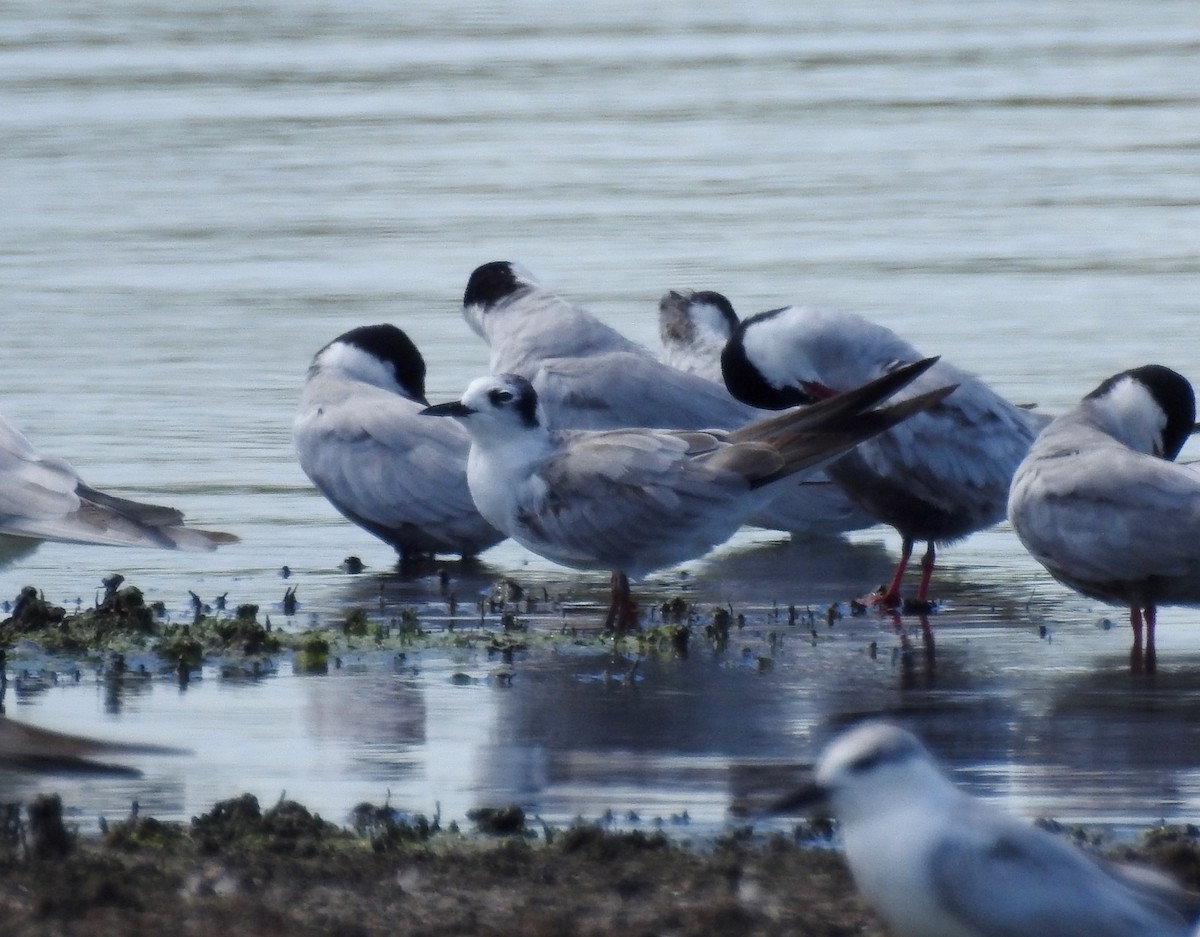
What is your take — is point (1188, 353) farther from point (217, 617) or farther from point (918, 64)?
point (918, 64)

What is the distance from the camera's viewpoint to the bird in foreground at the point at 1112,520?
259 inches

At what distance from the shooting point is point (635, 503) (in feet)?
23.5

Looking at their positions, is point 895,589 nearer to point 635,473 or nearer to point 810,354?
point 635,473

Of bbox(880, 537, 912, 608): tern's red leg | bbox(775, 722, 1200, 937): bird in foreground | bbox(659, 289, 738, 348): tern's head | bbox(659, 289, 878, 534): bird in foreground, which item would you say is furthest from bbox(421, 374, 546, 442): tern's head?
bbox(775, 722, 1200, 937): bird in foreground

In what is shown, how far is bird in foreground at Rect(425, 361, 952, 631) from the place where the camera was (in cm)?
711

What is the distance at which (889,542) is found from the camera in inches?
349

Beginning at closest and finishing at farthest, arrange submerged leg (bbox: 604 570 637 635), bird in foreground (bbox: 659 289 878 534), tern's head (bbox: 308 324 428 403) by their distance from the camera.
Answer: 1. submerged leg (bbox: 604 570 637 635)
2. tern's head (bbox: 308 324 428 403)
3. bird in foreground (bbox: 659 289 878 534)

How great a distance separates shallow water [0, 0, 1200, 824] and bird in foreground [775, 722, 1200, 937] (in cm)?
123

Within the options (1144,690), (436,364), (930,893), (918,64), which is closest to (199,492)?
(436,364)

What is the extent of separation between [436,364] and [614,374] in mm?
2667

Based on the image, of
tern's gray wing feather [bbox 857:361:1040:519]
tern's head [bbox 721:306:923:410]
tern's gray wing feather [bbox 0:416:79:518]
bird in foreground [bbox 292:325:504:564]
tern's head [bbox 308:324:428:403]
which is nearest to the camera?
tern's gray wing feather [bbox 0:416:79:518]

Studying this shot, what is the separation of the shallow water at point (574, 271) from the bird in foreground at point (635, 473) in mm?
492

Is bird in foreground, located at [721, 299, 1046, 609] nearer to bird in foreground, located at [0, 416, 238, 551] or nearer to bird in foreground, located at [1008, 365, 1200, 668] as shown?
bird in foreground, located at [1008, 365, 1200, 668]

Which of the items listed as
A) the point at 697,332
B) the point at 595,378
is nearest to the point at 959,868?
the point at 595,378
